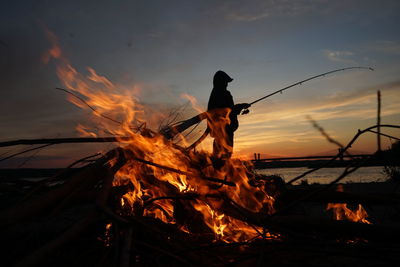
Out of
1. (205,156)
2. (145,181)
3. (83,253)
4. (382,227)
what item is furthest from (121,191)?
(382,227)

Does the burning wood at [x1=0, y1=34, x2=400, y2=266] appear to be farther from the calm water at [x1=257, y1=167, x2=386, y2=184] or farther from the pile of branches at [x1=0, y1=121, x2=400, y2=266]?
the calm water at [x1=257, y1=167, x2=386, y2=184]

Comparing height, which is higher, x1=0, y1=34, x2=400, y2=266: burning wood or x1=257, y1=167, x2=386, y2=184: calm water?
x1=0, y1=34, x2=400, y2=266: burning wood

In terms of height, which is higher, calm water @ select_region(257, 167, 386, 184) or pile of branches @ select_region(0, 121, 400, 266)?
pile of branches @ select_region(0, 121, 400, 266)

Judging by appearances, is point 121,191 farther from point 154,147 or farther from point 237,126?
point 237,126

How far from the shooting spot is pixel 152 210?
3988 millimetres

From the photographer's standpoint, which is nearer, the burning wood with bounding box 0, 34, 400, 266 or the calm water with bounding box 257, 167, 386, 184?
the burning wood with bounding box 0, 34, 400, 266

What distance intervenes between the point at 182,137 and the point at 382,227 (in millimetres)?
2651

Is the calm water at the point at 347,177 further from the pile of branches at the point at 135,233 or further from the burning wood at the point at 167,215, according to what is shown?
the pile of branches at the point at 135,233

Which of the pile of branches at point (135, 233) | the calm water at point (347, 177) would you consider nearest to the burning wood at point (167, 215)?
the pile of branches at point (135, 233)

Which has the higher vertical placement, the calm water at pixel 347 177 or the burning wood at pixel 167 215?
the burning wood at pixel 167 215

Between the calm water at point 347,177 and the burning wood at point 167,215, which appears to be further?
the calm water at point 347,177

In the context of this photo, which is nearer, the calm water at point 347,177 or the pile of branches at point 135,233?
the pile of branches at point 135,233

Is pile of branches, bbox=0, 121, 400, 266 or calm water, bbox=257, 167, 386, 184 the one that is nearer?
pile of branches, bbox=0, 121, 400, 266

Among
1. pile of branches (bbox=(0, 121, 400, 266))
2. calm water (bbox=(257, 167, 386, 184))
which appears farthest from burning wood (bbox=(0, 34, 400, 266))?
calm water (bbox=(257, 167, 386, 184))
